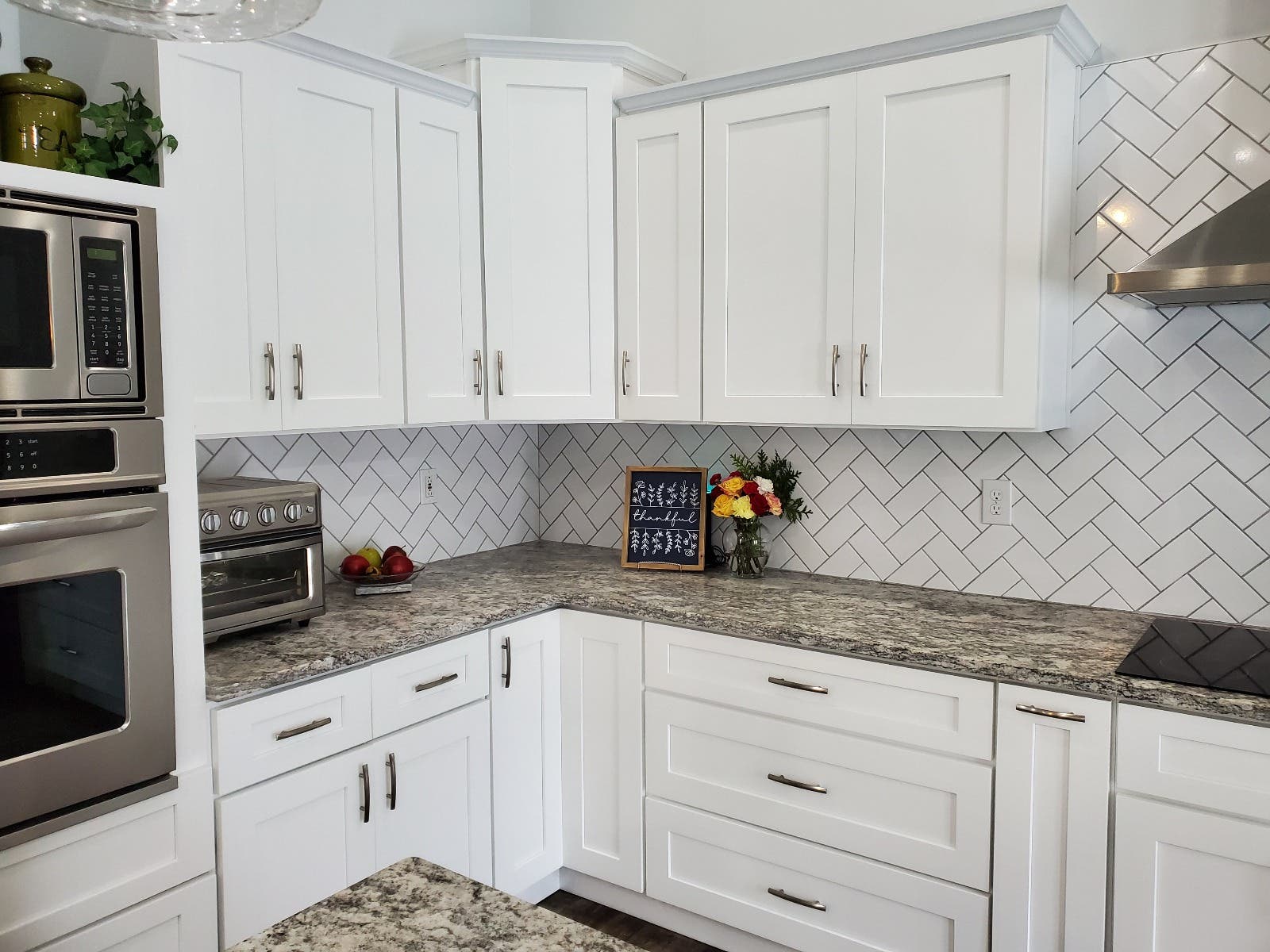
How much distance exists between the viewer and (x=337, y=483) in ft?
9.49

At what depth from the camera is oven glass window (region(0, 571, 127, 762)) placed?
5.23 feet

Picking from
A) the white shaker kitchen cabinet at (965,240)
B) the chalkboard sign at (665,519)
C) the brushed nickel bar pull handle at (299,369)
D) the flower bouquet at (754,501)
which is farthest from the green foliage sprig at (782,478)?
the brushed nickel bar pull handle at (299,369)

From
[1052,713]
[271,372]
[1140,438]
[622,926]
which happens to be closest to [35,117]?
[271,372]

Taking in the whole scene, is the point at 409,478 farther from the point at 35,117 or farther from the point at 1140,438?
the point at 1140,438

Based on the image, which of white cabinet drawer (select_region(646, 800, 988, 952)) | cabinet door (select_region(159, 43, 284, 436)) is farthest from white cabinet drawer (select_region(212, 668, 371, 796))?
white cabinet drawer (select_region(646, 800, 988, 952))

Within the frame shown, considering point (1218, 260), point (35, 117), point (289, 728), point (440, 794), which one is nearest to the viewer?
point (35, 117)

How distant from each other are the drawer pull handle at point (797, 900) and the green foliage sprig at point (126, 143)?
2.05 meters

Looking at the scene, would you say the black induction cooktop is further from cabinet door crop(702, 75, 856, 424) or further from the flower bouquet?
the flower bouquet

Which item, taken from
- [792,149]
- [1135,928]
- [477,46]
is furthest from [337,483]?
[1135,928]

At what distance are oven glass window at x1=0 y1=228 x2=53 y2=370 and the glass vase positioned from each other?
1835 millimetres

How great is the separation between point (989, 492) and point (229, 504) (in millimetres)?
1879

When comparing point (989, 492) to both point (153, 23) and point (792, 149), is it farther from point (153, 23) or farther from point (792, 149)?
point (153, 23)

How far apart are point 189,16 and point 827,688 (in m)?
Result: 1.84

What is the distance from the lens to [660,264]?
2834 millimetres
